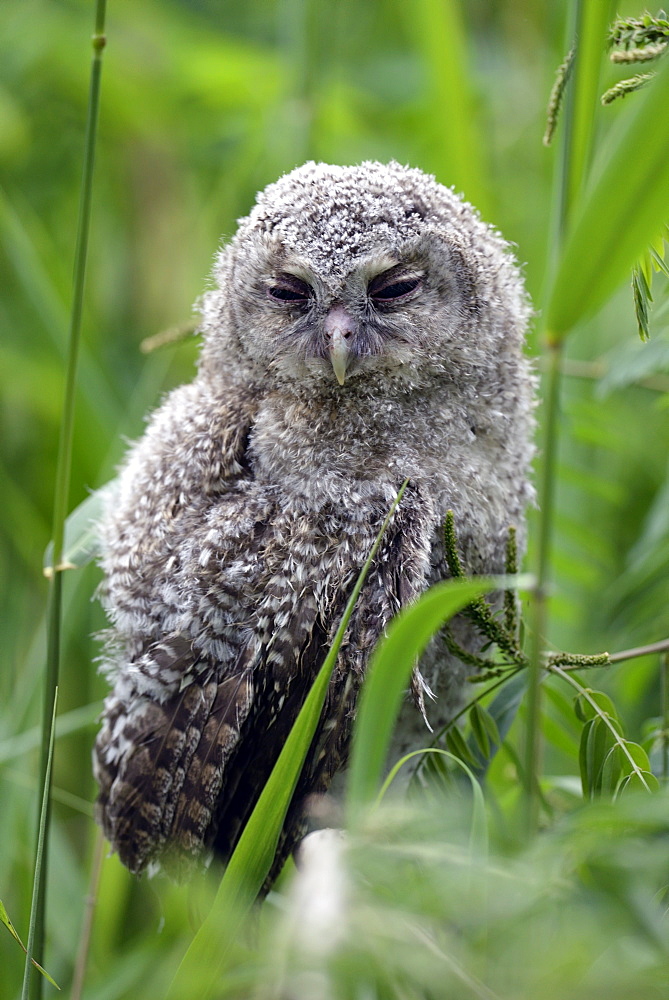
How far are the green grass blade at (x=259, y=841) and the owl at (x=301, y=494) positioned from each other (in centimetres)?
25

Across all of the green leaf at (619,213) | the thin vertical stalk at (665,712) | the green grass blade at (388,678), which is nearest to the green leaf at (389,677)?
the green grass blade at (388,678)


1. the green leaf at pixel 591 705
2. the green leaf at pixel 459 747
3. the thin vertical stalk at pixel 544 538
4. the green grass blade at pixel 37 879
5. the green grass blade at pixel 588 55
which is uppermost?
the green grass blade at pixel 588 55

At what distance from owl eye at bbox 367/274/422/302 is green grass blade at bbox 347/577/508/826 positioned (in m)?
0.64

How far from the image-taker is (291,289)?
1332 mm

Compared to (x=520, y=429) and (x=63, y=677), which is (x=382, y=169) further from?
(x=63, y=677)

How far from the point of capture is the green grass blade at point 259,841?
871mm

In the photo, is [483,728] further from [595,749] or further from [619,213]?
[619,213]

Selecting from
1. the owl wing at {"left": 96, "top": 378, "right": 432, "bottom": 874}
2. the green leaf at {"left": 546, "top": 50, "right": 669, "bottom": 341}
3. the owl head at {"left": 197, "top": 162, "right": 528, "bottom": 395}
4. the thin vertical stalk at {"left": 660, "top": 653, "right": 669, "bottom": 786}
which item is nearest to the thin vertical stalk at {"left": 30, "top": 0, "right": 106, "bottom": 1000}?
the owl wing at {"left": 96, "top": 378, "right": 432, "bottom": 874}

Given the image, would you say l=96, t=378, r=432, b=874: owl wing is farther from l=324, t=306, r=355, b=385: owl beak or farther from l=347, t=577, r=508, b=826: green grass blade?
l=347, t=577, r=508, b=826: green grass blade

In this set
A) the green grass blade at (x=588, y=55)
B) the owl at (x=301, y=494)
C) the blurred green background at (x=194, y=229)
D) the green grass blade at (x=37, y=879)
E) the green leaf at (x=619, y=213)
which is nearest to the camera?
the green leaf at (x=619, y=213)

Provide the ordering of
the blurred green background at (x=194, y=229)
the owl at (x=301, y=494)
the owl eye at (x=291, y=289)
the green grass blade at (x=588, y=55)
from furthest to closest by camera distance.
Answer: the blurred green background at (x=194, y=229)
the owl eye at (x=291, y=289)
the owl at (x=301, y=494)
the green grass blade at (x=588, y=55)

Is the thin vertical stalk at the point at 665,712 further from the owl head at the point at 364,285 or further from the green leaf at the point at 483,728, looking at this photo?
the owl head at the point at 364,285

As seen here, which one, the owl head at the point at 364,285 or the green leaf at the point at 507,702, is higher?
the owl head at the point at 364,285

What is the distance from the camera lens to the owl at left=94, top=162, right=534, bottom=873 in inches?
47.6
